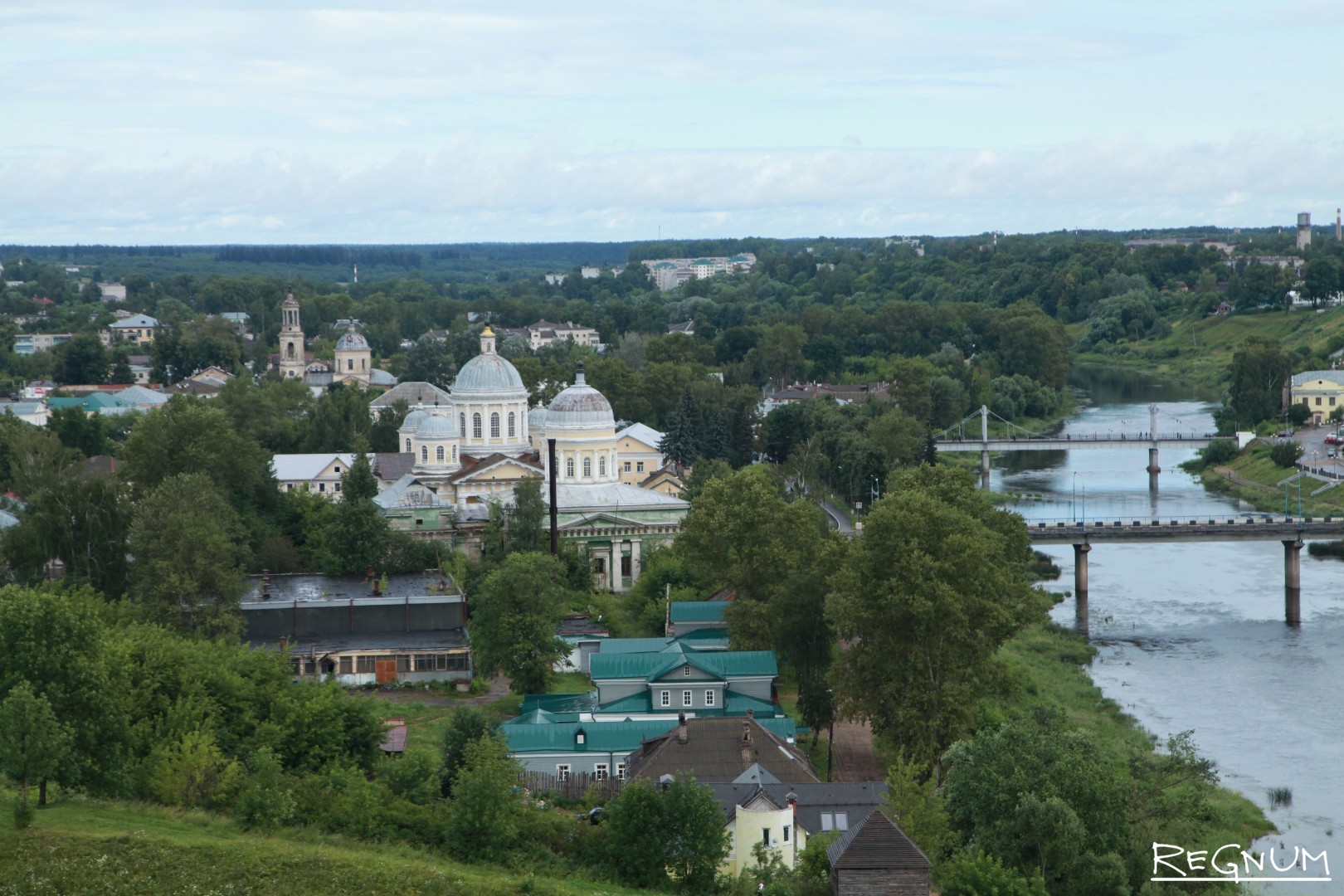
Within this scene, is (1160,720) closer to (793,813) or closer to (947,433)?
(793,813)

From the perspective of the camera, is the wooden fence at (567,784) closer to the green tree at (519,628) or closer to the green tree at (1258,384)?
the green tree at (519,628)

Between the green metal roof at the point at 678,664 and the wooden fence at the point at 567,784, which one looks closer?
the wooden fence at the point at 567,784

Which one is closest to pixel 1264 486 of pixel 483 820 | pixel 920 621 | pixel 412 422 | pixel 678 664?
pixel 412 422

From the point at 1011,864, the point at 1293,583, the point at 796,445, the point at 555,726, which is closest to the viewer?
the point at 1011,864

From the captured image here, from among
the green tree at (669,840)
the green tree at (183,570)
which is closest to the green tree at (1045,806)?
the green tree at (669,840)

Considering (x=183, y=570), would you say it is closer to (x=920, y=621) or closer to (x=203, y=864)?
(x=920, y=621)

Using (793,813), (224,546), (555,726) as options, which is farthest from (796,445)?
(793,813)
